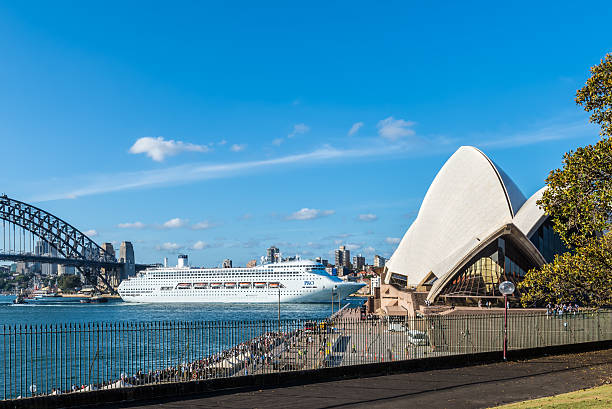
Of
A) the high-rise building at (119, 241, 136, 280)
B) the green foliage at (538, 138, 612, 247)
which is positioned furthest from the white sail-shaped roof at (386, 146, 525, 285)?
the high-rise building at (119, 241, 136, 280)

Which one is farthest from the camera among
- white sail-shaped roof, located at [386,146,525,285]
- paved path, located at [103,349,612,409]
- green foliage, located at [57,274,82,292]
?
green foliage, located at [57,274,82,292]

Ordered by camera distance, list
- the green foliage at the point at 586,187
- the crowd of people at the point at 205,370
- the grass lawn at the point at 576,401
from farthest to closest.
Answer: the green foliage at the point at 586,187 < the crowd of people at the point at 205,370 < the grass lawn at the point at 576,401

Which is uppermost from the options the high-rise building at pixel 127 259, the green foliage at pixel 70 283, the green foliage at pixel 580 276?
the green foliage at pixel 580 276

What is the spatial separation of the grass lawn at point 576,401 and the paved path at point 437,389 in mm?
693

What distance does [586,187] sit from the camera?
14203mm

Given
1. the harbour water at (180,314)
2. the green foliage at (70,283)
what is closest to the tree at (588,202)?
the harbour water at (180,314)

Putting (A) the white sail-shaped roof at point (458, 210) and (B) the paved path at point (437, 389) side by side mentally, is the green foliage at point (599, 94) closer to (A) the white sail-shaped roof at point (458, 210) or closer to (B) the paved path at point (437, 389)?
(B) the paved path at point (437, 389)

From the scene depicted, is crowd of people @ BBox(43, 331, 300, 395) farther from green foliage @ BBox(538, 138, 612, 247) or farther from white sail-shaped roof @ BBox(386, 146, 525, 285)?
white sail-shaped roof @ BBox(386, 146, 525, 285)

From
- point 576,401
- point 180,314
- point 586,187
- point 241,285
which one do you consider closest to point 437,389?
point 576,401

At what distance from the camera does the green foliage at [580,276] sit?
14109 mm

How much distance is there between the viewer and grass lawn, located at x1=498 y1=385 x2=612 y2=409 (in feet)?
32.7

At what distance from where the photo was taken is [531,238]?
41.8 m

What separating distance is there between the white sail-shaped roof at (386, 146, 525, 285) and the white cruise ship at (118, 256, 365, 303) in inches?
1611

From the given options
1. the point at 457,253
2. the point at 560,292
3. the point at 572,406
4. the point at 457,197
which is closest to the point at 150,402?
the point at 572,406
